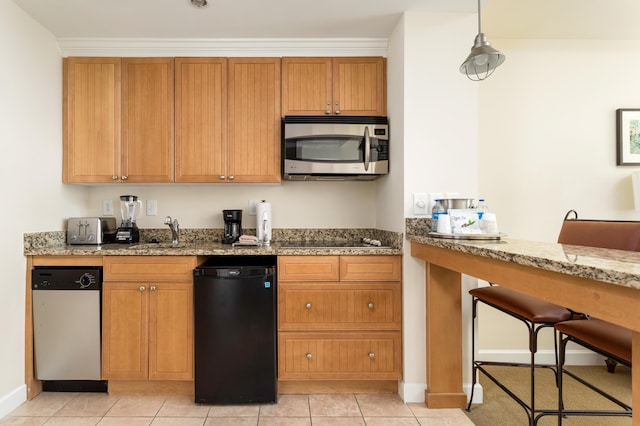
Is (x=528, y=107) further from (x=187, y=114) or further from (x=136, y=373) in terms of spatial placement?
(x=136, y=373)

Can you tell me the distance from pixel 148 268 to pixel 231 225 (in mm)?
661

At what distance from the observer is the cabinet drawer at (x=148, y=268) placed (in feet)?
7.02

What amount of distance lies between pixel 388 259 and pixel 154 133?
71.5 inches

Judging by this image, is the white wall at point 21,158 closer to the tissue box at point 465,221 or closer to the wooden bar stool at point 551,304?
the tissue box at point 465,221

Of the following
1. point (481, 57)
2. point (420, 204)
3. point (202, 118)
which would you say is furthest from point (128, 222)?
point (481, 57)

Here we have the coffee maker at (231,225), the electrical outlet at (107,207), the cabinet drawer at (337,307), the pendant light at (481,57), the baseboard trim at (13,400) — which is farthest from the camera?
the electrical outlet at (107,207)

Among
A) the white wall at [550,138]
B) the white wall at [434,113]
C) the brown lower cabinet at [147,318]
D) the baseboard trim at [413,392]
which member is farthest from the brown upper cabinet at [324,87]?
the baseboard trim at [413,392]

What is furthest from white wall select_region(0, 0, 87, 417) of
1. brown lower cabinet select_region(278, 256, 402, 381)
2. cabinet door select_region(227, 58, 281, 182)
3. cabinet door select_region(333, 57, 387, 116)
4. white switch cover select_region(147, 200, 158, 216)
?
cabinet door select_region(333, 57, 387, 116)

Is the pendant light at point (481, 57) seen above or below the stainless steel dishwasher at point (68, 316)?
above

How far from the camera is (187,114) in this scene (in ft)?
8.09

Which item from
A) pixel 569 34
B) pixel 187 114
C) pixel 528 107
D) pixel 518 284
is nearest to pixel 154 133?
pixel 187 114

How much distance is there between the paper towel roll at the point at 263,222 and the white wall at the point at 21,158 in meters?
1.37

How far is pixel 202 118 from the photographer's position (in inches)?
97.3

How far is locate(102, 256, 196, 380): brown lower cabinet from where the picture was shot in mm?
2133
